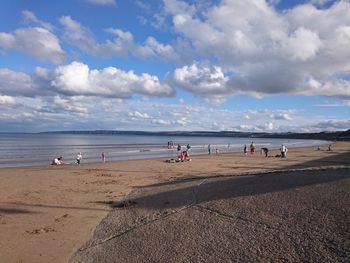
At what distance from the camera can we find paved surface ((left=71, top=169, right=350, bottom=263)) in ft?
24.4

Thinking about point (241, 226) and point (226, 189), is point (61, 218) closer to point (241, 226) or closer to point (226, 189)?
point (226, 189)

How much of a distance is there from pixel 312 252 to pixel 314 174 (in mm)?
6407

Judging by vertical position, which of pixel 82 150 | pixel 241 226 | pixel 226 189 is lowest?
pixel 82 150

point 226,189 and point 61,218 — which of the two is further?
point 226,189

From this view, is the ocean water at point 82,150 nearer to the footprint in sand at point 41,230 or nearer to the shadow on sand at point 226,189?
the shadow on sand at point 226,189

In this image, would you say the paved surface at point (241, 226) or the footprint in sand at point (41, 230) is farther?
the footprint in sand at point (41, 230)

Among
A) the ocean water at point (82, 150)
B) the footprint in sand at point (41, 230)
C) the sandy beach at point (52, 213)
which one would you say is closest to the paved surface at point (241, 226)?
the sandy beach at point (52, 213)

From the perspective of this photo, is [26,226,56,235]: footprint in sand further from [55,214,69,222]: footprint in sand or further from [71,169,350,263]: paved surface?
[71,169,350,263]: paved surface

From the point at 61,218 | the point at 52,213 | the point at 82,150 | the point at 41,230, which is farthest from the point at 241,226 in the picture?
the point at 82,150

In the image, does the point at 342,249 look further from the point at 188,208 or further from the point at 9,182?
the point at 9,182

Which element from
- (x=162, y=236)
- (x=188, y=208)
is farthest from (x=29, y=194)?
(x=162, y=236)

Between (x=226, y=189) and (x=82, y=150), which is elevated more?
(x=226, y=189)

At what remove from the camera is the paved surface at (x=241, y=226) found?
743cm

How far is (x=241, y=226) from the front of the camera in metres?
8.86
